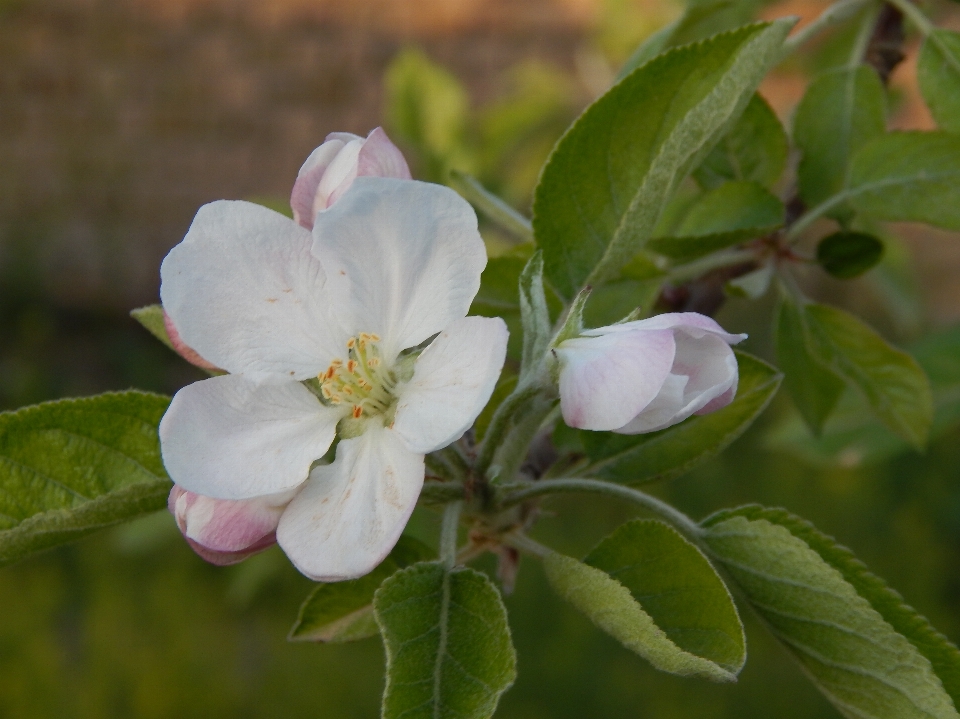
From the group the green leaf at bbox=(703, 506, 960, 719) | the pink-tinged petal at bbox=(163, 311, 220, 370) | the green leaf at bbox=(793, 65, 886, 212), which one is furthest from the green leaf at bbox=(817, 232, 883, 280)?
the pink-tinged petal at bbox=(163, 311, 220, 370)

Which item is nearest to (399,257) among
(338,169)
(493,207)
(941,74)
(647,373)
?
(338,169)

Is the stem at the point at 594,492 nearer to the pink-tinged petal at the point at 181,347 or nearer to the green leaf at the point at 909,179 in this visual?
the pink-tinged petal at the point at 181,347

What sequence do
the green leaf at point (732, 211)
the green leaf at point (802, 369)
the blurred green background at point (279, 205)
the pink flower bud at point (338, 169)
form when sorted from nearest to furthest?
the pink flower bud at point (338, 169), the green leaf at point (732, 211), the green leaf at point (802, 369), the blurred green background at point (279, 205)

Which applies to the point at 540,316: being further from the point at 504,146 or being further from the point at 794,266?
the point at 504,146

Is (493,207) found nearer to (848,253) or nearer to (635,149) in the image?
(635,149)

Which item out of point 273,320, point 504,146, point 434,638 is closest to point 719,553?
point 434,638

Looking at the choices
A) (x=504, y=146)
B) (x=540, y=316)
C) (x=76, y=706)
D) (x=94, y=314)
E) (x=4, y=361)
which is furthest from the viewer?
(x=94, y=314)

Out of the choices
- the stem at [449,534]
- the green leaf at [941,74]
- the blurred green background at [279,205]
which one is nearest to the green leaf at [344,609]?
the stem at [449,534]

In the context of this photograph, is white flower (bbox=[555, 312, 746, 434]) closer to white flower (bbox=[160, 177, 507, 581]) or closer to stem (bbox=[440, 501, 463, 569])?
white flower (bbox=[160, 177, 507, 581])
